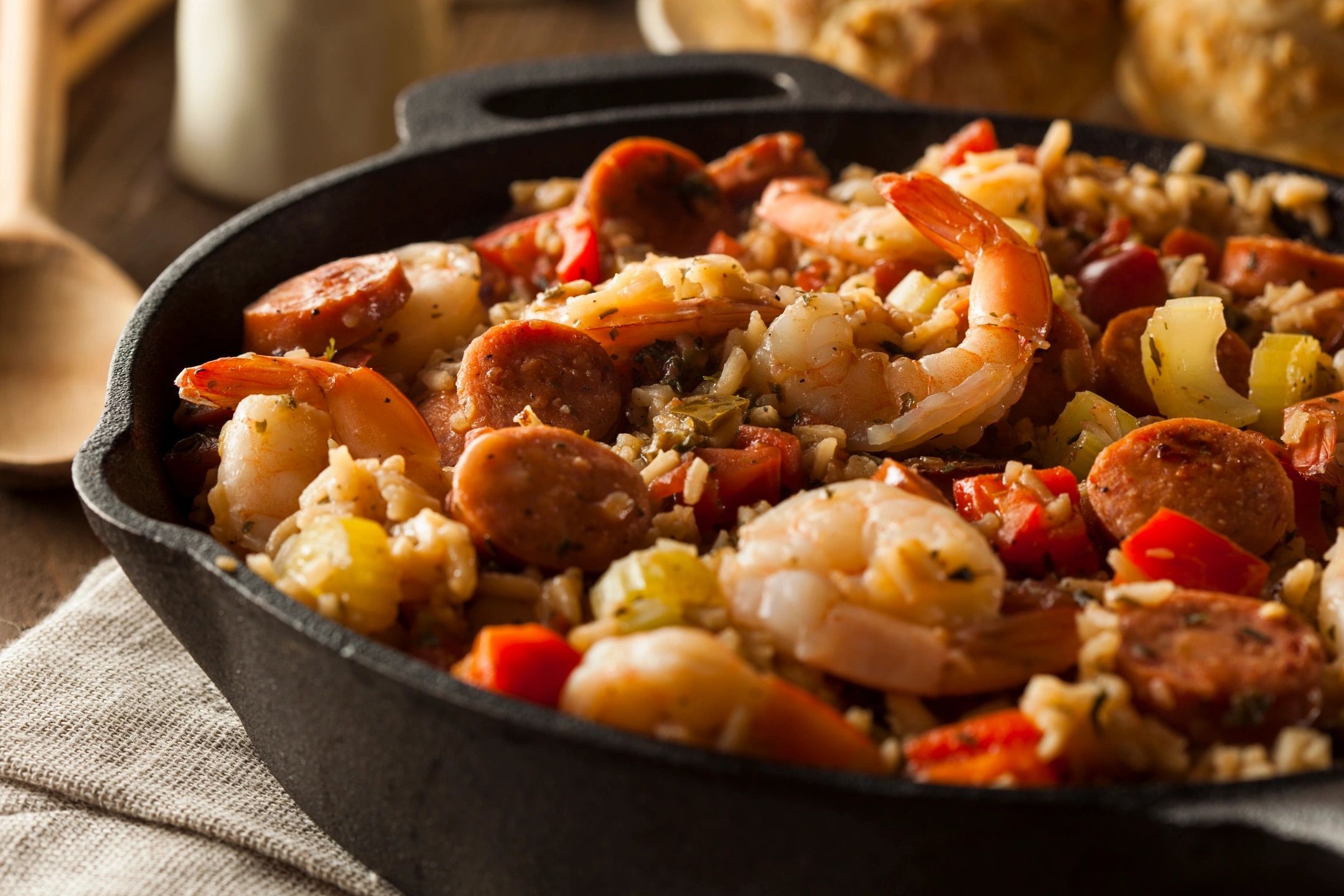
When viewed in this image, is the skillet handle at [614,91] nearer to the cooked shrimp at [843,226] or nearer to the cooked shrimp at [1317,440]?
the cooked shrimp at [843,226]

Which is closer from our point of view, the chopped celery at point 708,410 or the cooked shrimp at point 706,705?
the cooked shrimp at point 706,705

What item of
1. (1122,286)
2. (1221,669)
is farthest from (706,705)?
(1122,286)

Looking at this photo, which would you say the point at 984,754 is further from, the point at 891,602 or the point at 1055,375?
the point at 1055,375

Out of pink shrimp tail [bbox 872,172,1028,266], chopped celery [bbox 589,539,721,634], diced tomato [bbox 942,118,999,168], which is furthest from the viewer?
diced tomato [bbox 942,118,999,168]

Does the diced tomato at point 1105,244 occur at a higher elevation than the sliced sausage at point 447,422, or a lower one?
higher

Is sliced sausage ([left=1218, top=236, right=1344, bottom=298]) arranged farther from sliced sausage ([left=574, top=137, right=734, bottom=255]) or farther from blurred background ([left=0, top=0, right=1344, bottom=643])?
blurred background ([left=0, top=0, right=1344, bottom=643])

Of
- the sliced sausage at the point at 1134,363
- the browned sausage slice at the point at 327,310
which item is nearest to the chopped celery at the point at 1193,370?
the sliced sausage at the point at 1134,363

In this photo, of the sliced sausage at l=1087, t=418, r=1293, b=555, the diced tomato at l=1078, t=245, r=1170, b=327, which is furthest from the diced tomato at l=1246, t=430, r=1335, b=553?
the diced tomato at l=1078, t=245, r=1170, b=327
